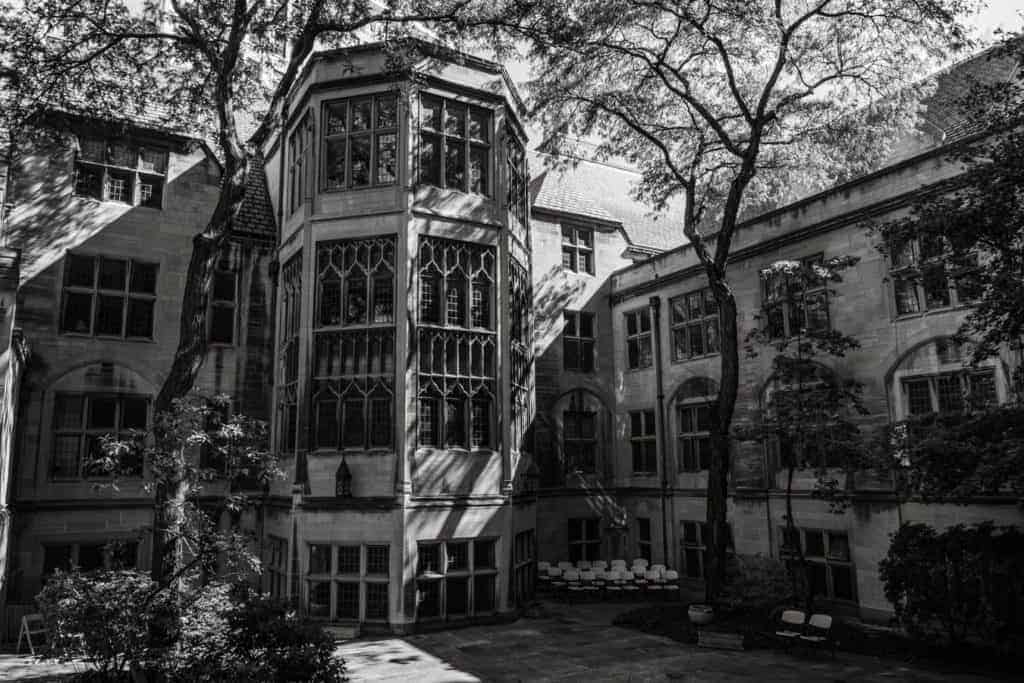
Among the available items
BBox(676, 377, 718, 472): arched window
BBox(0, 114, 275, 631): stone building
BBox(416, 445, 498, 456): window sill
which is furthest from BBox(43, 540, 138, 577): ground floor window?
BBox(676, 377, 718, 472): arched window

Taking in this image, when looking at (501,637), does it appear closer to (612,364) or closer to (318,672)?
(318,672)

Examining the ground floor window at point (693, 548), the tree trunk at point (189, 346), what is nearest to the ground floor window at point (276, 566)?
the tree trunk at point (189, 346)

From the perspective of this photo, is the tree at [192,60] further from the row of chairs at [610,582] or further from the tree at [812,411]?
the row of chairs at [610,582]

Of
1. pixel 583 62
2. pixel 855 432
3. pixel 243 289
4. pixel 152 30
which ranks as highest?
pixel 583 62

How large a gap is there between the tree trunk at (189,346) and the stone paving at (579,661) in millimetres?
3566

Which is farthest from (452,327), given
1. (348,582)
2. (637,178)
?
(637,178)

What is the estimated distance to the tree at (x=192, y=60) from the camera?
10.3 m

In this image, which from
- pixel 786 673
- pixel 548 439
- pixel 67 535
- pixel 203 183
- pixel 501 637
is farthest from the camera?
pixel 548 439

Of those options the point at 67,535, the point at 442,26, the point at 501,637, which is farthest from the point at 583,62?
the point at 67,535

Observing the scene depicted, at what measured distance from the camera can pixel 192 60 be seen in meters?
12.8

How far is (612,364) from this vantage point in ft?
76.0

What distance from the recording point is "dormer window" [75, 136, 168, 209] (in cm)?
1694

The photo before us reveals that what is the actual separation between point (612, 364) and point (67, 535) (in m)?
15.7

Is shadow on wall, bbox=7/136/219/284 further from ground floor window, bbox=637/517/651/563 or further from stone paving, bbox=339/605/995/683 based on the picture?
ground floor window, bbox=637/517/651/563
